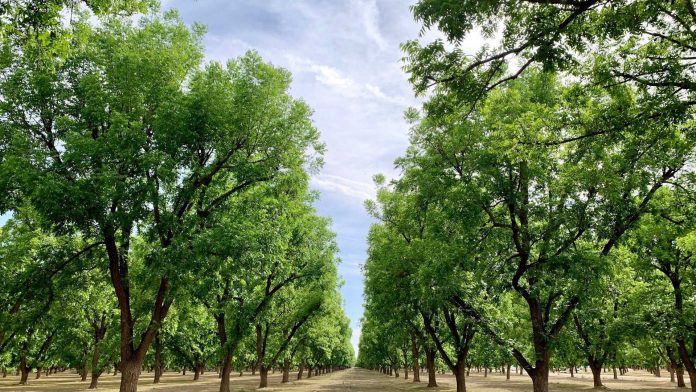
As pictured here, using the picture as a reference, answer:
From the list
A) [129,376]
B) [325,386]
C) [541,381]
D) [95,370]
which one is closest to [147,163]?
[129,376]

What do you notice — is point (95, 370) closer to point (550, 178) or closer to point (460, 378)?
point (460, 378)

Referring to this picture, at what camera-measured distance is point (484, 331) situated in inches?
788

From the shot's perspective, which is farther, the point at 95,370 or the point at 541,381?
the point at 95,370

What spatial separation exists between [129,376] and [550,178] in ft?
62.1

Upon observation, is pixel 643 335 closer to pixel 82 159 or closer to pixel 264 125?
pixel 264 125

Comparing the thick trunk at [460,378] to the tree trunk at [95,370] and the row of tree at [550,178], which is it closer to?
the row of tree at [550,178]

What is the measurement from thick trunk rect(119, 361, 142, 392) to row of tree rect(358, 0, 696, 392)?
12.6 meters

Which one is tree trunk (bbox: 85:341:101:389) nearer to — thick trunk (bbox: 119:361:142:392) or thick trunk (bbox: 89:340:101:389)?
thick trunk (bbox: 89:340:101:389)

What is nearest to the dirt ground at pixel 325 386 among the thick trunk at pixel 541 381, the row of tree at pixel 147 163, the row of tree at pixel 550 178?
the row of tree at pixel 550 178

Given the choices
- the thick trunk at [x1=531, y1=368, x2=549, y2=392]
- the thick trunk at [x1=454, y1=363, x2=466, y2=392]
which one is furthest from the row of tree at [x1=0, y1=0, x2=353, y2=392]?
the thick trunk at [x1=454, y1=363, x2=466, y2=392]

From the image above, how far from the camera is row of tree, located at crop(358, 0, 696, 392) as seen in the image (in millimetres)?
7547

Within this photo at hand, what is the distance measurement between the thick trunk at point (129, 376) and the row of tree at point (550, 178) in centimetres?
1262

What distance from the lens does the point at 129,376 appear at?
15664 millimetres

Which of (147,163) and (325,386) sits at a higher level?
(147,163)
